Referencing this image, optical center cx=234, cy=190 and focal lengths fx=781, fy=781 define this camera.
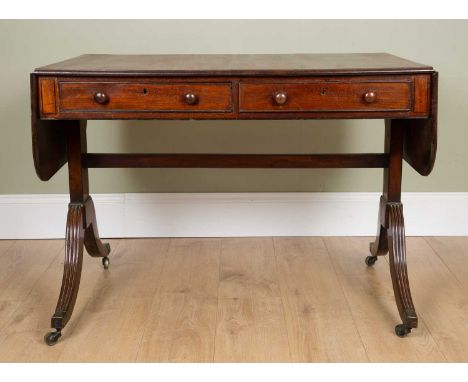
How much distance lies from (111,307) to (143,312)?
144mm

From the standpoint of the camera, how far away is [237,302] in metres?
3.08

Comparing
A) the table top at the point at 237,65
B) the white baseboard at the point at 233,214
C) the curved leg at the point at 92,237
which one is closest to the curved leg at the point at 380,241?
the white baseboard at the point at 233,214

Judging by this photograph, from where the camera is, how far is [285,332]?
2.79m

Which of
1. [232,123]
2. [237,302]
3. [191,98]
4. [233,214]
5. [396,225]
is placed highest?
[191,98]

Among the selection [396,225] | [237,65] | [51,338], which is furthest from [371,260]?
[51,338]

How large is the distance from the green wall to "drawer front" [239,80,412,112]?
1066mm

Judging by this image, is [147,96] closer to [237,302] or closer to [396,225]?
[237,302]

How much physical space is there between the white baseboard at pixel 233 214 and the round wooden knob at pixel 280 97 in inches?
50.2

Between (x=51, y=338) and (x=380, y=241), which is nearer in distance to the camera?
(x=51, y=338)

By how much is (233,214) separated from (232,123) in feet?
1.49

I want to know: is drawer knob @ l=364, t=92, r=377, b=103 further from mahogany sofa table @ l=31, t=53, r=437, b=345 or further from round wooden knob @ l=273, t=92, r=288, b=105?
round wooden knob @ l=273, t=92, r=288, b=105

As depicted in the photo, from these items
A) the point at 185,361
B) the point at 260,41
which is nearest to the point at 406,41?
the point at 260,41

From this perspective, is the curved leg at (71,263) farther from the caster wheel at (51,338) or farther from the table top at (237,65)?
the table top at (237,65)

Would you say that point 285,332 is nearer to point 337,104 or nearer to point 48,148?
point 337,104
